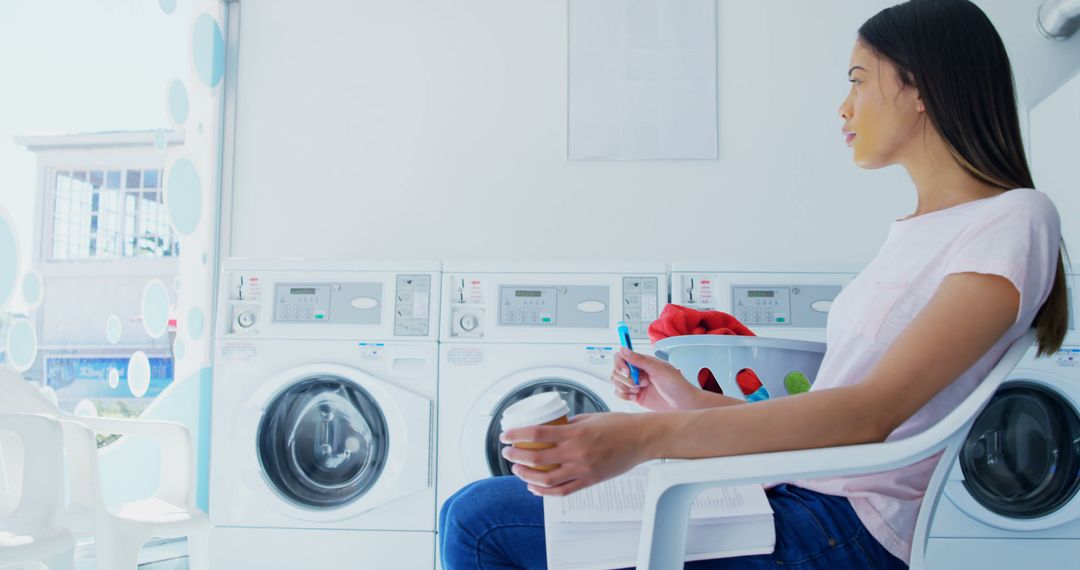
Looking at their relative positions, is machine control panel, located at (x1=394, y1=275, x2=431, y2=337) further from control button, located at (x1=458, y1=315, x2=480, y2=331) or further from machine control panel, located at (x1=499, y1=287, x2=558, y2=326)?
machine control panel, located at (x1=499, y1=287, x2=558, y2=326)

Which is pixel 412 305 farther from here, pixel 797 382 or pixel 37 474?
pixel 797 382

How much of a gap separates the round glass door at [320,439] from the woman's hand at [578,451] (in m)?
1.80

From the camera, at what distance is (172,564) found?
2.74m

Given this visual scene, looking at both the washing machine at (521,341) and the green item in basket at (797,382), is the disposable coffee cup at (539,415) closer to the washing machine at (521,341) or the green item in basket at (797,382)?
the green item in basket at (797,382)

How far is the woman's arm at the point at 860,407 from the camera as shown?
79 cm

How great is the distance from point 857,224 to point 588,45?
1301 millimetres

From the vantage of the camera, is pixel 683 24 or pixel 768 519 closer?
pixel 768 519

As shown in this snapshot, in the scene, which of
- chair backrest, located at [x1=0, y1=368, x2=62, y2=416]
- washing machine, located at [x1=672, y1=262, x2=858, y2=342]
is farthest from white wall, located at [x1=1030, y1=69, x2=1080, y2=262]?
chair backrest, located at [x1=0, y1=368, x2=62, y2=416]

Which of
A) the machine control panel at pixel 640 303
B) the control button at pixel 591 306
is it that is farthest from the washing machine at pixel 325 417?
the machine control panel at pixel 640 303

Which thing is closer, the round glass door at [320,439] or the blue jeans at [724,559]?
the blue jeans at [724,559]

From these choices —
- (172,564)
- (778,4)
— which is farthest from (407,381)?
(778,4)

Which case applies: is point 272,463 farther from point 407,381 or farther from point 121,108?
point 121,108

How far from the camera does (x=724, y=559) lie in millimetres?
869

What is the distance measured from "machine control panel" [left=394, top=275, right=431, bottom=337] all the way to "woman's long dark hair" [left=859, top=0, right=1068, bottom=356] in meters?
1.84
